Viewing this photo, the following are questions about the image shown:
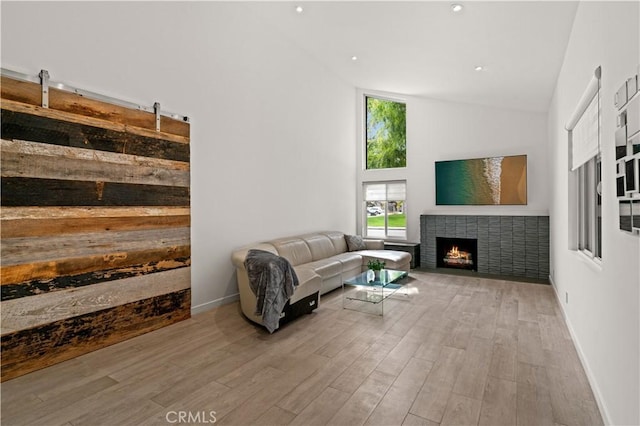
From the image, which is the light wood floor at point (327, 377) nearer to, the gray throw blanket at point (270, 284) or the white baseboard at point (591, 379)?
the white baseboard at point (591, 379)

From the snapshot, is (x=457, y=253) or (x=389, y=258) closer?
(x=389, y=258)

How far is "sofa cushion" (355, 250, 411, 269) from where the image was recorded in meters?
5.66

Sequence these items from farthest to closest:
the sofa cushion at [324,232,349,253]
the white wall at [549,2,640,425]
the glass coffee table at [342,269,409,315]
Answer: the sofa cushion at [324,232,349,253] < the glass coffee table at [342,269,409,315] < the white wall at [549,2,640,425]

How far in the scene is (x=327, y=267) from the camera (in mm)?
4875

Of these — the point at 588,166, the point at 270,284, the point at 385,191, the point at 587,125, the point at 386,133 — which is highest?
the point at 386,133

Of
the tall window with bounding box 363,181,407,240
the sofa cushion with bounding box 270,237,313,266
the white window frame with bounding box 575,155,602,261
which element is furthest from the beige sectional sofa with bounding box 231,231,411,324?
the white window frame with bounding box 575,155,602,261

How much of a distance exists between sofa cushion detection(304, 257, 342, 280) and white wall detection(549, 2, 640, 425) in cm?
293

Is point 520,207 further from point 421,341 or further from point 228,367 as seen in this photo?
point 228,367

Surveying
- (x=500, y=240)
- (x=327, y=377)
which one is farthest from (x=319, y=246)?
(x=500, y=240)

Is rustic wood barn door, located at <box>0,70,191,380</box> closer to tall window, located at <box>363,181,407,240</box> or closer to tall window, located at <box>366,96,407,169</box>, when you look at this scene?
tall window, located at <box>363,181,407,240</box>

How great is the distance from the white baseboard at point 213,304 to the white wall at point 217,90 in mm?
18

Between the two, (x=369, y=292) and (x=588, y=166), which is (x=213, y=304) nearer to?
(x=369, y=292)

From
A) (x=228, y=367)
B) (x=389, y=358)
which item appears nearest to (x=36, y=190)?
(x=228, y=367)

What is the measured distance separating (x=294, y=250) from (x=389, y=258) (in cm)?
176
